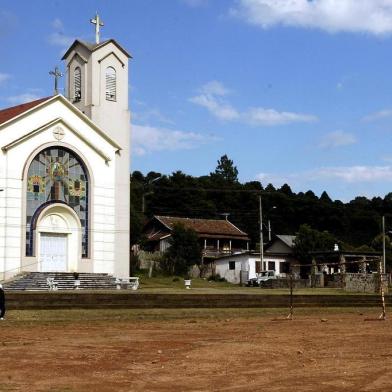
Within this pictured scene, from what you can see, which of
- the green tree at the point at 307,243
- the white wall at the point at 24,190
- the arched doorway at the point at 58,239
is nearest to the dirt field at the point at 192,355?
the white wall at the point at 24,190

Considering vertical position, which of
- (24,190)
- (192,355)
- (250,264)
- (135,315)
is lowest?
(135,315)

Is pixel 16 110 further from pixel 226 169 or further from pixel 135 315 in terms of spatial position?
pixel 226 169

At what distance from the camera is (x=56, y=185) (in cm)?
4506

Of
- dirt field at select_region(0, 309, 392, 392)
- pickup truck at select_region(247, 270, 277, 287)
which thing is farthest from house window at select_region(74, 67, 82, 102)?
dirt field at select_region(0, 309, 392, 392)

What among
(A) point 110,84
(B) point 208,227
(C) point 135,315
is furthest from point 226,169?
(C) point 135,315

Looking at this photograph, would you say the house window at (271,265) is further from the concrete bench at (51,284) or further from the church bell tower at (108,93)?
the concrete bench at (51,284)

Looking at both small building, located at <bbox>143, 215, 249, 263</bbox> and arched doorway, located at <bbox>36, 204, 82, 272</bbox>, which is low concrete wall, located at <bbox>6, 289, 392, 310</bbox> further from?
small building, located at <bbox>143, 215, 249, 263</bbox>

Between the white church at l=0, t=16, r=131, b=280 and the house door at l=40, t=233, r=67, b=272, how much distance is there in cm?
6

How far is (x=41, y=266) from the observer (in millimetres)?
44125

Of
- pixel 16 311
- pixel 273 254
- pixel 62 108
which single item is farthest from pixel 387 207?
pixel 16 311

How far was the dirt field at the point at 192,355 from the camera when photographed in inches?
412

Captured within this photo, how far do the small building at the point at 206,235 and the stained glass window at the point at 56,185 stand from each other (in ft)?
83.2

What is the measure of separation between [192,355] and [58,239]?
32.4 metres

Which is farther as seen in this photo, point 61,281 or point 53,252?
point 53,252
